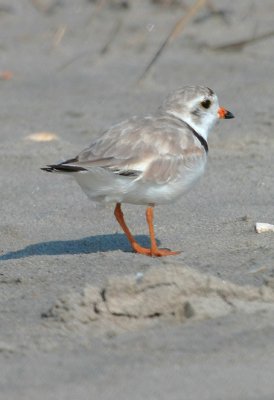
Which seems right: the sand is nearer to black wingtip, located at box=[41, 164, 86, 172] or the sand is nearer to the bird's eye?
black wingtip, located at box=[41, 164, 86, 172]

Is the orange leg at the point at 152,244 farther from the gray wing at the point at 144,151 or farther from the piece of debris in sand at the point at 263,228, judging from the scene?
the piece of debris in sand at the point at 263,228

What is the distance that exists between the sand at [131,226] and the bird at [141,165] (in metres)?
0.23

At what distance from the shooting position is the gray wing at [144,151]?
4.29 metres

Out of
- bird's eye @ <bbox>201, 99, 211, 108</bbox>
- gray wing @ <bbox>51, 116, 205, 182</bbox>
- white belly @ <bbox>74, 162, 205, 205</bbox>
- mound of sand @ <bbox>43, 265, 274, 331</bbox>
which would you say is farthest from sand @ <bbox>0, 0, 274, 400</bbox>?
bird's eye @ <bbox>201, 99, 211, 108</bbox>

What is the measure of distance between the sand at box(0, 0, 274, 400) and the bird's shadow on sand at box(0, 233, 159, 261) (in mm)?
13

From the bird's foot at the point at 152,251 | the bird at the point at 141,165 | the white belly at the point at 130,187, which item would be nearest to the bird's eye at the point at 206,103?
the bird at the point at 141,165

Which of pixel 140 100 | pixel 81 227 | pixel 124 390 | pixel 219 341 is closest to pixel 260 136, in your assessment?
pixel 140 100

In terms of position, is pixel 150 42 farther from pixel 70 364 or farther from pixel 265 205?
pixel 70 364

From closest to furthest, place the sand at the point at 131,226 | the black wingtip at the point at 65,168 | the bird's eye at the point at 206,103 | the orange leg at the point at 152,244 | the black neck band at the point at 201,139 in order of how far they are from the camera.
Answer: the sand at the point at 131,226, the black wingtip at the point at 65,168, the orange leg at the point at 152,244, the black neck band at the point at 201,139, the bird's eye at the point at 206,103

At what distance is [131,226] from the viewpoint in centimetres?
503

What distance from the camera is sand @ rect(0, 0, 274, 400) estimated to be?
293cm

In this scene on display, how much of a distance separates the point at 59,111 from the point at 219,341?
4228mm

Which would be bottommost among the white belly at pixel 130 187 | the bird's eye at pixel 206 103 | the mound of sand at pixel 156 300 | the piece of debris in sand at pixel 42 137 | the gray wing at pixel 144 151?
the mound of sand at pixel 156 300

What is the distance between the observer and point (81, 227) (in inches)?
197
